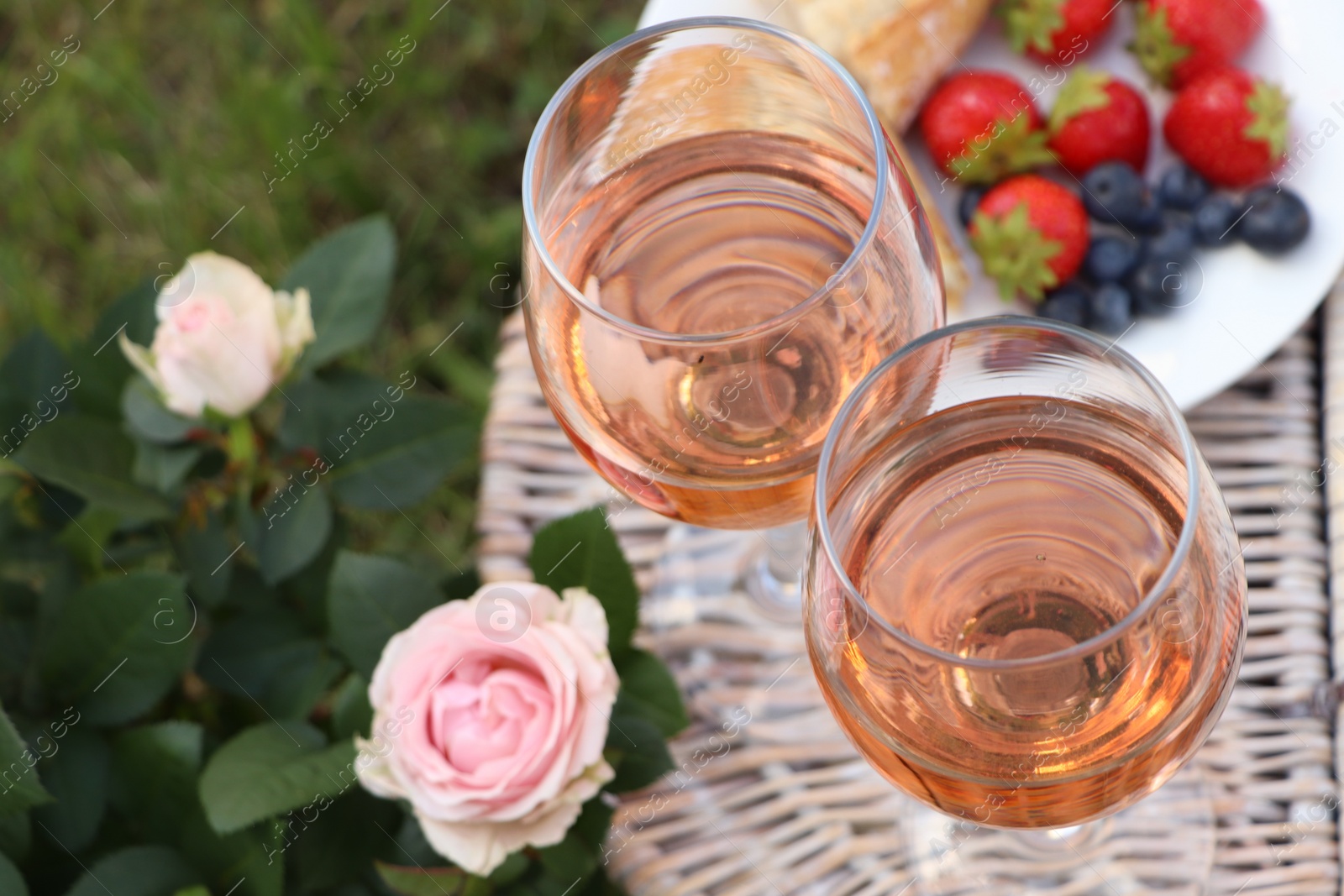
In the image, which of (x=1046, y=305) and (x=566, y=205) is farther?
(x=1046, y=305)

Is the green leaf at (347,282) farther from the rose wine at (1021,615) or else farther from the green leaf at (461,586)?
the rose wine at (1021,615)

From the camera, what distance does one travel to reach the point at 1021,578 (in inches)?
27.1

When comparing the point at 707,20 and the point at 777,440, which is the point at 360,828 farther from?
the point at 707,20

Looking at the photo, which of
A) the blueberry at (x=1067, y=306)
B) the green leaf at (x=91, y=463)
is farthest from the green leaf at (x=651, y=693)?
the blueberry at (x=1067, y=306)

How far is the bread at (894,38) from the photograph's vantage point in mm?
1144

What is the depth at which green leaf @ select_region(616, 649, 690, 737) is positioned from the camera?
82cm

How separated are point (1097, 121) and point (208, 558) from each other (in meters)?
0.76

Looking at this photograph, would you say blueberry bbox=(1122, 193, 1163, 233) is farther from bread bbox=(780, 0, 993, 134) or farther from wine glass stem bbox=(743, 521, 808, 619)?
wine glass stem bbox=(743, 521, 808, 619)

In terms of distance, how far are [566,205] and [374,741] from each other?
31 centimetres

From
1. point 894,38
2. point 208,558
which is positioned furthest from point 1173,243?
point 208,558

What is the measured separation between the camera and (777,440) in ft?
2.23

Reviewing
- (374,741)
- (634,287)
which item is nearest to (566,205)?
(634,287)

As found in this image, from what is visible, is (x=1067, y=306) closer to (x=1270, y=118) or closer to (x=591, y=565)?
(x=1270, y=118)

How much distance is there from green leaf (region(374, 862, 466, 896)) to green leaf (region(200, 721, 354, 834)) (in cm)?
6
